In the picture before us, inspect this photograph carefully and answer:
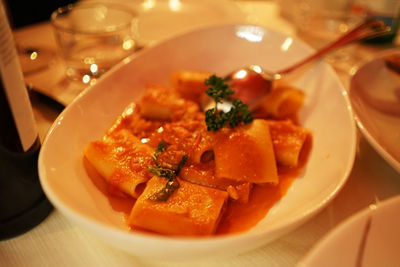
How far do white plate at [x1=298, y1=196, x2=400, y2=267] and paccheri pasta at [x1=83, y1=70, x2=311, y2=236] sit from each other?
0.26 metres

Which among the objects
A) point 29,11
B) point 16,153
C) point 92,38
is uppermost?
point 16,153

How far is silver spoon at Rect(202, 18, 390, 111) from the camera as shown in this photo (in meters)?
1.46

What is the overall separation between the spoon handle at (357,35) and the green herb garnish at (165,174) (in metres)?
0.73

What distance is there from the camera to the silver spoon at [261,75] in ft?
4.78

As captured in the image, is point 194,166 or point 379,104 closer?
point 194,166

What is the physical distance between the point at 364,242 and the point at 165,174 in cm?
52

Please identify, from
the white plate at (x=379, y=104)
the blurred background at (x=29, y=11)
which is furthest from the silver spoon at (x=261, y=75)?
the blurred background at (x=29, y=11)

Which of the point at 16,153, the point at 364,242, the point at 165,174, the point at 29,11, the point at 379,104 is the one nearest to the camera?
the point at 364,242

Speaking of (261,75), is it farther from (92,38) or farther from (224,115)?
(92,38)

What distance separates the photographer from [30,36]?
1.90m

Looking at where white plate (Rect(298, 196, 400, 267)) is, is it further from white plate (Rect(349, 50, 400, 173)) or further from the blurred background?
the blurred background

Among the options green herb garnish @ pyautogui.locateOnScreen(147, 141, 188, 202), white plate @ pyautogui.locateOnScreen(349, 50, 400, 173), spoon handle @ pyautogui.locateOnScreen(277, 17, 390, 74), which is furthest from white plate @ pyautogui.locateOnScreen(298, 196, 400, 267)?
spoon handle @ pyautogui.locateOnScreen(277, 17, 390, 74)

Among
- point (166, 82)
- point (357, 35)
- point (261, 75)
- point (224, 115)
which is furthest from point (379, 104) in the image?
point (166, 82)

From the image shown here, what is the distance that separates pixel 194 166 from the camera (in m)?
1.08
